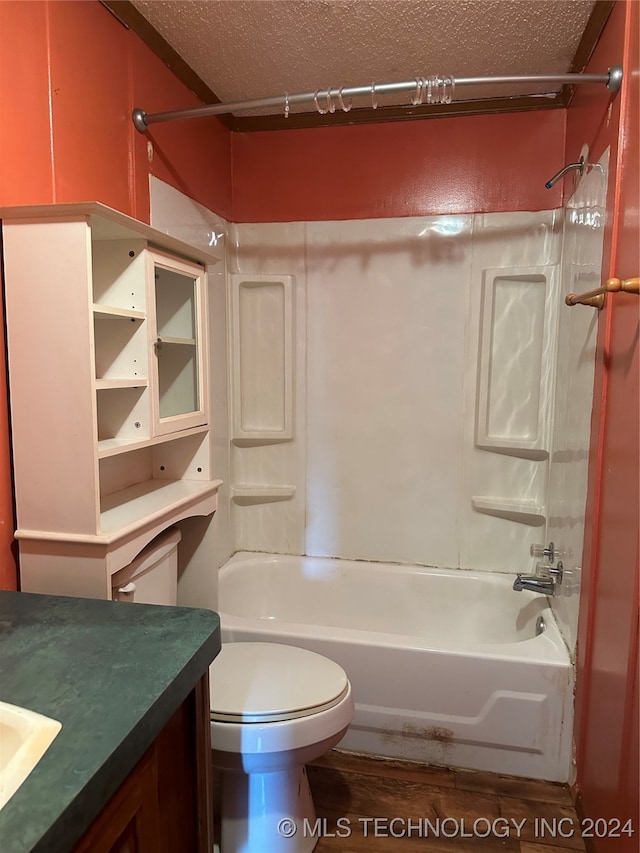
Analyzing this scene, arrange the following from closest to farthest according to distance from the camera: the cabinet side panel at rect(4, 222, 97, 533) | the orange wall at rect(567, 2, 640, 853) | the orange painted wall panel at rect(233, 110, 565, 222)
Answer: the cabinet side panel at rect(4, 222, 97, 533) → the orange wall at rect(567, 2, 640, 853) → the orange painted wall panel at rect(233, 110, 565, 222)

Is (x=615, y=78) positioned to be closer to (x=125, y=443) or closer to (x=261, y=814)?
(x=125, y=443)

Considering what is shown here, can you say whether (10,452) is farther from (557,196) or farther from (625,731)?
(557,196)

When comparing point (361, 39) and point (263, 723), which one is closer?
point (263, 723)

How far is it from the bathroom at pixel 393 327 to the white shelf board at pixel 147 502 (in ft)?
0.50

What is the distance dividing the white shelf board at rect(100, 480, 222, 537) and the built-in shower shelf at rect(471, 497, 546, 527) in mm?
1152

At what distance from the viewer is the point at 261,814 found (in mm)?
1458

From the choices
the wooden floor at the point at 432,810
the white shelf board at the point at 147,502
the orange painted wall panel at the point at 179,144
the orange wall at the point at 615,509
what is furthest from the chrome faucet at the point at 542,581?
the orange painted wall panel at the point at 179,144

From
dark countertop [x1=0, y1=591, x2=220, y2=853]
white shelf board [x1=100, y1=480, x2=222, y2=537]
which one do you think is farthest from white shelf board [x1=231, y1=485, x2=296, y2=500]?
dark countertop [x1=0, y1=591, x2=220, y2=853]

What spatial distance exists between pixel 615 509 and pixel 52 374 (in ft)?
4.43

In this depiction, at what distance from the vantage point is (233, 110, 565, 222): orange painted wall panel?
2.17 m

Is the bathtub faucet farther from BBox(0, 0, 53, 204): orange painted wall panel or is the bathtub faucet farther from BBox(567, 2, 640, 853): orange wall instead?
BBox(0, 0, 53, 204): orange painted wall panel

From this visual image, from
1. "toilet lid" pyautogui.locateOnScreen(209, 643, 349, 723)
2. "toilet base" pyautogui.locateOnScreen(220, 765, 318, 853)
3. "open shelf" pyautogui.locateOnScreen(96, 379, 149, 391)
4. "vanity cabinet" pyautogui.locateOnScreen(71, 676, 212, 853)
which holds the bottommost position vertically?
"toilet base" pyautogui.locateOnScreen(220, 765, 318, 853)

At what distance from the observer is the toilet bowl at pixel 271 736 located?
1.34 m

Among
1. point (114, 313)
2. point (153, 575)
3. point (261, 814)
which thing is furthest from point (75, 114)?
point (261, 814)
